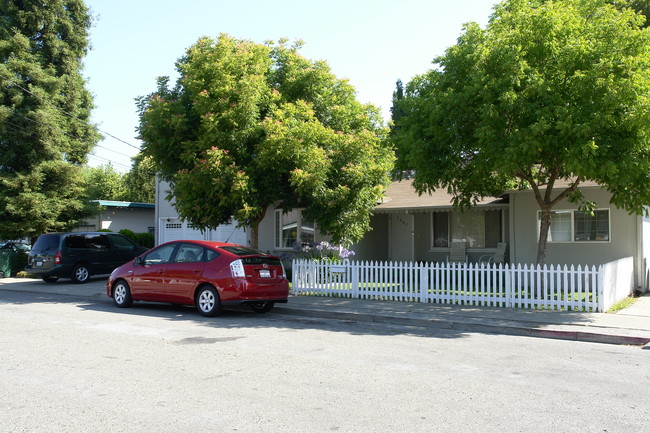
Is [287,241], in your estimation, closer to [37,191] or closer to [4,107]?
[37,191]

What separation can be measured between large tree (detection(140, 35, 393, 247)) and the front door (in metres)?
4.54

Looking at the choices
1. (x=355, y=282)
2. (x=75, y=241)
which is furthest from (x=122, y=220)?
(x=355, y=282)

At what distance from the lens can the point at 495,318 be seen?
1079 cm

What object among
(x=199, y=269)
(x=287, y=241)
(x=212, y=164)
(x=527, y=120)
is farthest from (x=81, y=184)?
(x=527, y=120)

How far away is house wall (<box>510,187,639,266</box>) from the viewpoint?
1512 centimetres

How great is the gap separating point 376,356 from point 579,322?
4.59 meters

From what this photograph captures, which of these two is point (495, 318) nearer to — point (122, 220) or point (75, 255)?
point (75, 255)

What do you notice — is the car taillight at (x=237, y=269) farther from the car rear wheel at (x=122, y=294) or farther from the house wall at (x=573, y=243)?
the house wall at (x=573, y=243)

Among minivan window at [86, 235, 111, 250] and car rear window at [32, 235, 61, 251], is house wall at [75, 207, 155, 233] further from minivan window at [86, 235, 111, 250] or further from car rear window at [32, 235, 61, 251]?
car rear window at [32, 235, 61, 251]

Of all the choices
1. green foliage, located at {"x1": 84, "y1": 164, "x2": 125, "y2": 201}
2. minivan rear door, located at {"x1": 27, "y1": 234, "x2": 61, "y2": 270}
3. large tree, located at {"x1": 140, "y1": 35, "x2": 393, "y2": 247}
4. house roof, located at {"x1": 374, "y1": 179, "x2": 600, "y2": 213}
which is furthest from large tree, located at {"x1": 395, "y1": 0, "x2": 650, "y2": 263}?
green foliage, located at {"x1": 84, "y1": 164, "x2": 125, "y2": 201}

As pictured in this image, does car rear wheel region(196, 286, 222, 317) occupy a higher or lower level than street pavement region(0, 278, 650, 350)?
higher

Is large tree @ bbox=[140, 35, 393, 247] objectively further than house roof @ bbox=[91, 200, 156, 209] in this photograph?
No

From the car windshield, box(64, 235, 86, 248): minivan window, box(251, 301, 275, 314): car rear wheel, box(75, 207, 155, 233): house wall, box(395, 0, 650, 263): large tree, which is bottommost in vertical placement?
box(251, 301, 275, 314): car rear wheel

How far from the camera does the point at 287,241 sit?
2144cm
